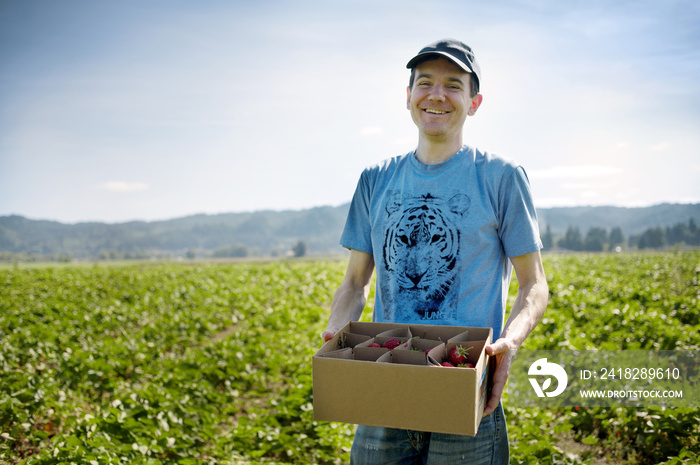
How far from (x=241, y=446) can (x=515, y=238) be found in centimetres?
345

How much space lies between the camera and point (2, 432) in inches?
161

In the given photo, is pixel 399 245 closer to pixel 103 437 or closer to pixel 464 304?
pixel 464 304

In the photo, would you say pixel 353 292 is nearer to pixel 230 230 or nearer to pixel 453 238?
pixel 453 238

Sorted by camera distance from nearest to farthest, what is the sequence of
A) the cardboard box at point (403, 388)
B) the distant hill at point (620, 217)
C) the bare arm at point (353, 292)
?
1. the cardboard box at point (403, 388)
2. the bare arm at point (353, 292)
3. the distant hill at point (620, 217)

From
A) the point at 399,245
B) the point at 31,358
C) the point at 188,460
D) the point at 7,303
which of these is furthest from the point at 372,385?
the point at 7,303

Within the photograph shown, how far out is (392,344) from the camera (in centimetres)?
190

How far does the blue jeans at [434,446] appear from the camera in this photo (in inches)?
76.3

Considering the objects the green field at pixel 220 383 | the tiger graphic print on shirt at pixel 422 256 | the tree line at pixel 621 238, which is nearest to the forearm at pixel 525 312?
the tiger graphic print on shirt at pixel 422 256

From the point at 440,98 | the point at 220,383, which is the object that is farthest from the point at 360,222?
the point at 220,383

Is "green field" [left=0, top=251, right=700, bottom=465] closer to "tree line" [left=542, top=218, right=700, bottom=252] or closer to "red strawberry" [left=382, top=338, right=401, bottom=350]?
"red strawberry" [left=382, top=338, right=401, bottom=350]

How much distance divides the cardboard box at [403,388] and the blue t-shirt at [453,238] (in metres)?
0.26

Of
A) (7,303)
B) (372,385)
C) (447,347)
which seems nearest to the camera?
(372,385)

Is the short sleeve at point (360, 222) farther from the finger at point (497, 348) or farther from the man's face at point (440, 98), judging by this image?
the finger at point (497, 348)

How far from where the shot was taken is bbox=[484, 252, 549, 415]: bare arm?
1812 millimetres
